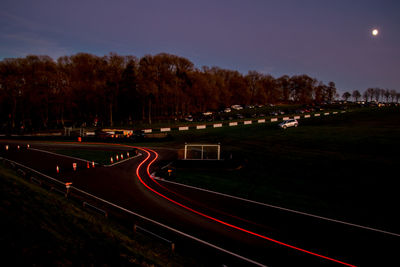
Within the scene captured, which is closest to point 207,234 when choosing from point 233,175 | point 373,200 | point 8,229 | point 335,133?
point 8,229

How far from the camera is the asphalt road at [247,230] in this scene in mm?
9344

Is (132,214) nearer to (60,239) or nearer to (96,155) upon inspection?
(60,239)

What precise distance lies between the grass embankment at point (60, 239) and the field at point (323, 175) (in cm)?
925

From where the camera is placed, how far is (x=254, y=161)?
80.9ft

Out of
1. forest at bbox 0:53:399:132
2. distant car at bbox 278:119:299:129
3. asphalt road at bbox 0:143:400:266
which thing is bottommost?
asphalt road at bbox 0:143:400:266

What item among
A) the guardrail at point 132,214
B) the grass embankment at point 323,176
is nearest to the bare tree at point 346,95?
the grass embankment at point 323,176

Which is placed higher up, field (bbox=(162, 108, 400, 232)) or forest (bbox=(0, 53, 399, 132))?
forest (bbox=(0, 53, 399, 132))

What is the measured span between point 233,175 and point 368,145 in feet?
57.4

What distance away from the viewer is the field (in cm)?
1404

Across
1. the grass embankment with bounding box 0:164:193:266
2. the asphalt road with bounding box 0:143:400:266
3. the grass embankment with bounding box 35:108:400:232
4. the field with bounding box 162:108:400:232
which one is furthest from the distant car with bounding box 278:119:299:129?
the grass embankment with bounding box 0:164:193:266

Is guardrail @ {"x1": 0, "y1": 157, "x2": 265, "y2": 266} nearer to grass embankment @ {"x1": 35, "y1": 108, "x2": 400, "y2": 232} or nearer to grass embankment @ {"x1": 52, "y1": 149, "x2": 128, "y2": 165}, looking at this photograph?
grass embankment @ {"x1": 35, "y1": 108, "x2": 400, "y2": 232}

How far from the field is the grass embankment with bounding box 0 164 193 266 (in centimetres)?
925

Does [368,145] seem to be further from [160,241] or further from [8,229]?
[8,229]

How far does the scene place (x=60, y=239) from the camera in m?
7.05
